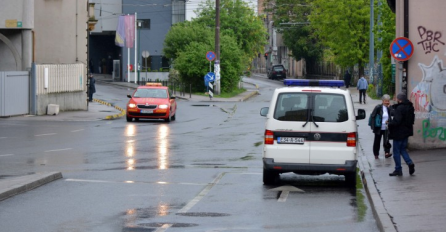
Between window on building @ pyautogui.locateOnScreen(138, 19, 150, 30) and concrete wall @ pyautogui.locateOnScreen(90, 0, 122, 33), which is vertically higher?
concrete wall @ pyautogui.locateOnScreen(90, 0, 122, 33)

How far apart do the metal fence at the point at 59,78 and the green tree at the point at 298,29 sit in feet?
164

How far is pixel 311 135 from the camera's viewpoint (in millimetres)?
15281

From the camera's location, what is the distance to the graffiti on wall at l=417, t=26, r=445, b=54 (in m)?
21.6

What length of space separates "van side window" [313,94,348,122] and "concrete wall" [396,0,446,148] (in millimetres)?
6945

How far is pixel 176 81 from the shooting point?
2650 inches

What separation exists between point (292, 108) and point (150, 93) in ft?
73.3

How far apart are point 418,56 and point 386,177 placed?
6020 mm

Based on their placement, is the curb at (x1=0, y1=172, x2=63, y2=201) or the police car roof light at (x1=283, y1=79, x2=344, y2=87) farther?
the police car roof light at (x1=283, y1=79, x2=344, y2=87)

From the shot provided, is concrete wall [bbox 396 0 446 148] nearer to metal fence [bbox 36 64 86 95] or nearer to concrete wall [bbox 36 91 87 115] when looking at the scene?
metal fence [bbox 36 64 86 95]

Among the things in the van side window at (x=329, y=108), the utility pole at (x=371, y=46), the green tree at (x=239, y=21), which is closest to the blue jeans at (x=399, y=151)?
the van side window at (x=329, y=108)

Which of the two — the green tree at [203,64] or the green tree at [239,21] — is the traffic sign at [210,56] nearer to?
the green tree at [203,64]

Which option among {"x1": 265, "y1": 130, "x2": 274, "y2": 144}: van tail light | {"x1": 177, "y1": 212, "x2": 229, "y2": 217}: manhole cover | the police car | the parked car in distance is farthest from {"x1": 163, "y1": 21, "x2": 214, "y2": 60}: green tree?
{"x1": 177, "y1": 212, "x2": 229, "y2": 217}: manhole cover

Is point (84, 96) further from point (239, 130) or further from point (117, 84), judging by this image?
point (117, 84)

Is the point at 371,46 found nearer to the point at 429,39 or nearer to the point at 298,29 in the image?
the point at 429,39
